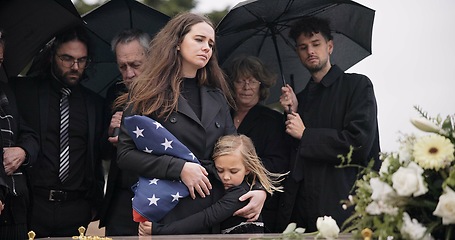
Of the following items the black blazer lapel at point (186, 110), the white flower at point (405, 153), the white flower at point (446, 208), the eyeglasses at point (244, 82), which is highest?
the eyeglasses at point (244, 82)

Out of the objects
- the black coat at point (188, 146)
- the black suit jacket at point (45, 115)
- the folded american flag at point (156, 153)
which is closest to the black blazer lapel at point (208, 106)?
the black coat at point (188, 146)

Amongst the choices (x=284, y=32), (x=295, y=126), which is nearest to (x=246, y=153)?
(x=295, y=126)

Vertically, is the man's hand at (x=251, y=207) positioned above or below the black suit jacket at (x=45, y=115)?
below

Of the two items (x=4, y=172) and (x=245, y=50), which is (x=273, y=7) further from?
(x=4, y=172)

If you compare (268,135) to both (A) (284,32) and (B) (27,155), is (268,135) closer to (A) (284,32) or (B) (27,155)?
(A) (284,32)

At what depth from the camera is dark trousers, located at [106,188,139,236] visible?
5.81 m

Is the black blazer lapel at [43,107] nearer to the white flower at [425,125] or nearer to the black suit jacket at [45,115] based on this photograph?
the black suit jacket at [45,115]

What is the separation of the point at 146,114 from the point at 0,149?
3.05 feet

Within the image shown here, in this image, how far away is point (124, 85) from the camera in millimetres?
6367

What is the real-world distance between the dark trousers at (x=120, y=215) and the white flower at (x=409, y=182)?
315 centimetres

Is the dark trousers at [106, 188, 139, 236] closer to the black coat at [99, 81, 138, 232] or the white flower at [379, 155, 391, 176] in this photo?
the black coat at [99, 81, 138, 232]

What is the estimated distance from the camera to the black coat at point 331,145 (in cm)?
569

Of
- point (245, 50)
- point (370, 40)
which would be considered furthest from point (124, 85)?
point (370, 40)

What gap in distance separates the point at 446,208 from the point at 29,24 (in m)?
A: 4.05
